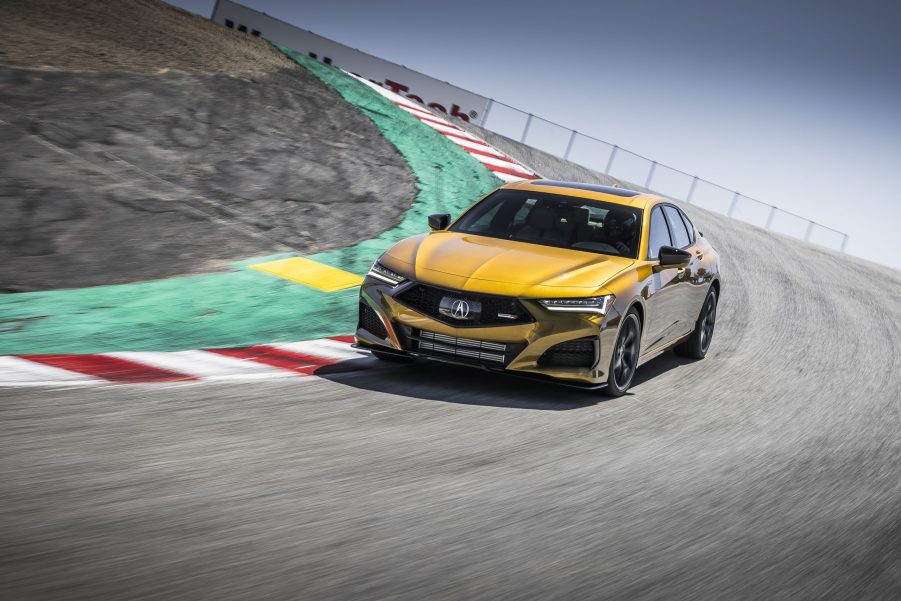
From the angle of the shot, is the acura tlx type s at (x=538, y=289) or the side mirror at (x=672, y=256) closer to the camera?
the acura tlx type s at (x=538, y=289)

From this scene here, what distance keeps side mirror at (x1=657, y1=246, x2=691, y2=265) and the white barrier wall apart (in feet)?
73.8

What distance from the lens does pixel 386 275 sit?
7.57m

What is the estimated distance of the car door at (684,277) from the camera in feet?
29.7

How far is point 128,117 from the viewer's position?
15.5 metres

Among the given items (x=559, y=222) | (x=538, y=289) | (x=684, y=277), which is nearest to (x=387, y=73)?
(x=684, y=277)

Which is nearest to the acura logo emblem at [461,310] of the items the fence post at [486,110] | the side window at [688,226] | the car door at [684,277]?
the car door at [684,277]

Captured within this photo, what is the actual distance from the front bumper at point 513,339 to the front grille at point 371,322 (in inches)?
3.2

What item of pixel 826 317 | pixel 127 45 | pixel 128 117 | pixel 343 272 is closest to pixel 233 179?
pixel 128 117

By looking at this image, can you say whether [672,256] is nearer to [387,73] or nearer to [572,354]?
[572,354]

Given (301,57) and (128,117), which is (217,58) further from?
(128,117)

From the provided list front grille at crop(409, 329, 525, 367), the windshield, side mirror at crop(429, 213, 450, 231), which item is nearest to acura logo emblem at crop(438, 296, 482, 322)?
front grille at crop(409, 329, 525, 367)

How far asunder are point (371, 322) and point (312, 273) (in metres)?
3.83

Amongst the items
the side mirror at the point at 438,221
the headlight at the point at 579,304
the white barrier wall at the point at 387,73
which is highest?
the white barrier wall at the point at 387,73

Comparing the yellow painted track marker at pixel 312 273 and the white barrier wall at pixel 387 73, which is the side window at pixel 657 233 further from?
the white barrier wall at pixel 387 73
